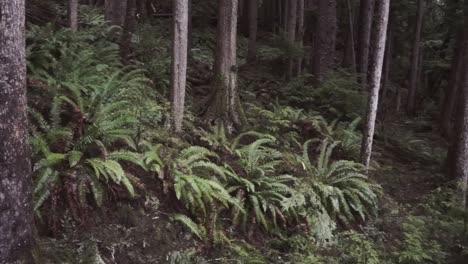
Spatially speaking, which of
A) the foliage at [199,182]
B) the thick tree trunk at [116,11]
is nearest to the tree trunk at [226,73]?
the foliage at [199,182]

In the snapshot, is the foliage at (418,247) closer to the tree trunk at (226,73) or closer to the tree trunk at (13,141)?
the tree trunk at (226,73)

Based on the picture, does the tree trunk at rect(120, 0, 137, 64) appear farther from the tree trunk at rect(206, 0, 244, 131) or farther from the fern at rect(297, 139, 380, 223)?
the fern at rect(297, 139, 380, 223)

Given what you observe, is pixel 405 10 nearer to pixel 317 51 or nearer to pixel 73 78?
pixel 317 51

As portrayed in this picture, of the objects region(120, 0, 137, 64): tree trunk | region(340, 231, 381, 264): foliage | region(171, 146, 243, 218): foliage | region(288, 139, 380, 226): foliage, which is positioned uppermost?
region(120, 0, 137, 64): tree trunk

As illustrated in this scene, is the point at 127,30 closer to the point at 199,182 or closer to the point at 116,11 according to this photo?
the point at 116,11

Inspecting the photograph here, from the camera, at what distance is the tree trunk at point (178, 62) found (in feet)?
27.6

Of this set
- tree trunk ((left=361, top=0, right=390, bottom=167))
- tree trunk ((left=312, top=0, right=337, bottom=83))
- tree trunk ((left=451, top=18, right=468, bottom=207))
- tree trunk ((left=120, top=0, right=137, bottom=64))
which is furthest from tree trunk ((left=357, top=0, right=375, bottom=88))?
tree trunk ((left=120, top=0, right=137, bottom=64))

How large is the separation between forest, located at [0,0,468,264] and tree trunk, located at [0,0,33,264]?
1cm

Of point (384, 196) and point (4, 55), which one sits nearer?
point (4, 55)

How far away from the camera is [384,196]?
9852mm

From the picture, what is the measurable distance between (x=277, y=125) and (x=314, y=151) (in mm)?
1105

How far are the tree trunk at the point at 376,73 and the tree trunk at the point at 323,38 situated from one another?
4047mm

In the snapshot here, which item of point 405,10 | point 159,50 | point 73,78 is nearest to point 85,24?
point 159,50

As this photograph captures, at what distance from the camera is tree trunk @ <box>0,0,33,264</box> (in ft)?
13.6
